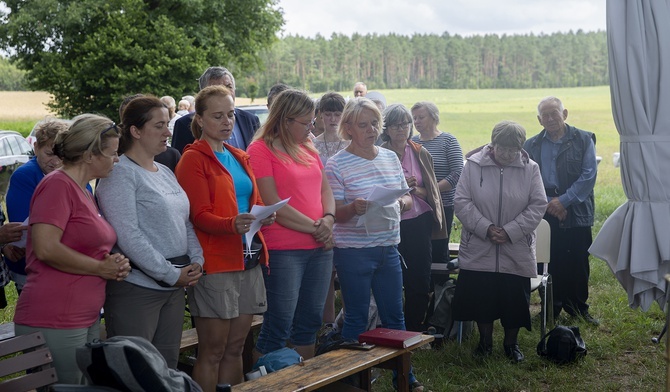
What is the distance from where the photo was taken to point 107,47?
28.4 metres

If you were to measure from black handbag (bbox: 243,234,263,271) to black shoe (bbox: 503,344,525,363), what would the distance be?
235 cm

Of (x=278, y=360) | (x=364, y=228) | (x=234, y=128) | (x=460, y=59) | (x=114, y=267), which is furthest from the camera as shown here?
(x=460, y=59)

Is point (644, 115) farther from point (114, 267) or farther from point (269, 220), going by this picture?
point (114, 267)

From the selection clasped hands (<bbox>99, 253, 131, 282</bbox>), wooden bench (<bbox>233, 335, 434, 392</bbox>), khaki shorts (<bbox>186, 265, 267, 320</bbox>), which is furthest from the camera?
khaki shorts (<bbox>186, 265, 267, 320</bbox>)

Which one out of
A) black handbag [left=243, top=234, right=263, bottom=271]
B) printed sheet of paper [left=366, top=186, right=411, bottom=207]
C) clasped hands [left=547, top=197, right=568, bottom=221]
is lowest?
clasped hands [left=547, top=197, right=568, bottom=221]

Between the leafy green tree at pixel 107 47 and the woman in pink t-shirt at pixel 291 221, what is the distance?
988 inches

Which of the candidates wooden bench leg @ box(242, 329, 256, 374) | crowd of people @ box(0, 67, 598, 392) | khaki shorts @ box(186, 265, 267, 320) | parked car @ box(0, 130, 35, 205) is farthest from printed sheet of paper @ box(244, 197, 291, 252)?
parked car @ box(0, 130, 35, 205)

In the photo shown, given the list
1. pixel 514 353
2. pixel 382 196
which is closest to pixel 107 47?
pixel 514 353

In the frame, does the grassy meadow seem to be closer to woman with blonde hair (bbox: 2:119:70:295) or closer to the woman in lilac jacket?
the woman in lilac jacket

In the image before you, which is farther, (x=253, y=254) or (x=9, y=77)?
(x=9, y=77)

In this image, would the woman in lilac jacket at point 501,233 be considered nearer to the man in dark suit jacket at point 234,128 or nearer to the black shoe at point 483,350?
the black shoe at point 483,350

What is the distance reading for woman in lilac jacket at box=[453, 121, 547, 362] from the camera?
5.23 m

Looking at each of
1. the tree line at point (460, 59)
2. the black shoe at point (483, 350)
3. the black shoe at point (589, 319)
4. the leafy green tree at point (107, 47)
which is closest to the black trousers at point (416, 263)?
the black shoe at point (483, 350)

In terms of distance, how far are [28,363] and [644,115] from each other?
3.21 m
